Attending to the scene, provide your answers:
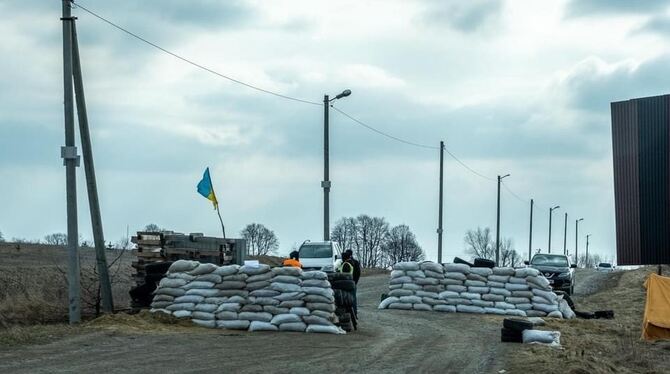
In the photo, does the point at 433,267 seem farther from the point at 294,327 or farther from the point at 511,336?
the point at 511,336

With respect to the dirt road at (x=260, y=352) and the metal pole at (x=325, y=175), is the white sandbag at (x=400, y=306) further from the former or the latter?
the metal pole at (x=325, y=175)

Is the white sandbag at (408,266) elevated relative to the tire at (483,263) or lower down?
lower down

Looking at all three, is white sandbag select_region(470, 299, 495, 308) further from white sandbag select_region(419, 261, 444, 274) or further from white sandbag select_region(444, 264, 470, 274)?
white sandbag select_region(419, 261, 444, 274)

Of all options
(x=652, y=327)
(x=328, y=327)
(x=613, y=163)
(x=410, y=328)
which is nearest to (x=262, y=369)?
(x=328, y=327)

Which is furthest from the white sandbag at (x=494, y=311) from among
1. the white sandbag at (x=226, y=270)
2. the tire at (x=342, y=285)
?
the white sandbag at (x=226, y=270)

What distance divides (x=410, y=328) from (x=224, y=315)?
4224 millimetres

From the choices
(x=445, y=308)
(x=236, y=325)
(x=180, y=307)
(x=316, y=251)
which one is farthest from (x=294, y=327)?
(x=316, y=251)

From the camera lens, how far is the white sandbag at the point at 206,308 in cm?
Result: 1878

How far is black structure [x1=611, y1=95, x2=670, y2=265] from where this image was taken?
2902 centimetres

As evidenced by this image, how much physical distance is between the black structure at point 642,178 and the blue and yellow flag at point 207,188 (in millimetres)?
13037

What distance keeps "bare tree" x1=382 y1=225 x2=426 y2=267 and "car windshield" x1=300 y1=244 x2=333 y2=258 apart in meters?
75.4

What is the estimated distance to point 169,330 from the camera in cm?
1778

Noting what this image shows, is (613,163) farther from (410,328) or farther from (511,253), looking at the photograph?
(511,253)

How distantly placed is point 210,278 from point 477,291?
8.81 meters
